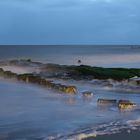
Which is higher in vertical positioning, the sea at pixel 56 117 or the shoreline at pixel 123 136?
the sea at pixel 56 117

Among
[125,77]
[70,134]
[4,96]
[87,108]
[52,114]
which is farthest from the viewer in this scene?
[125,77]

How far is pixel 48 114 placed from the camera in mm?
14961

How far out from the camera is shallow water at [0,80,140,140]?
12.3 metres

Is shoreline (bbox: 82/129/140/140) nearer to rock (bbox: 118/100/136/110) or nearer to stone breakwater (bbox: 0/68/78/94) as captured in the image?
rock (bbox: 118/100/136/110)

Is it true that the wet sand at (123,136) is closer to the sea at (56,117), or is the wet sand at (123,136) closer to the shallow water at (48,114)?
the sea at (56,117)

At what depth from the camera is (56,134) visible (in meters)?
11.9

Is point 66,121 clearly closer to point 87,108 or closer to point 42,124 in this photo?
point 42,124

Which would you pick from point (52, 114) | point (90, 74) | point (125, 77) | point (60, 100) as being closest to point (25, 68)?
point (90, 74)

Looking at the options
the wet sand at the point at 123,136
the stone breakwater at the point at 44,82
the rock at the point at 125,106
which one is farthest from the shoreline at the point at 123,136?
the stone breakwater at the point at 44,82

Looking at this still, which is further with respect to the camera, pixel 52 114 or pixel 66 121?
pixel 52 114

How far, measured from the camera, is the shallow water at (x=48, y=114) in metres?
12.3

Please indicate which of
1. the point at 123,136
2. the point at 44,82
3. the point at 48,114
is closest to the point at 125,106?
the point at 48,114

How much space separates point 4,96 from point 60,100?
274cm

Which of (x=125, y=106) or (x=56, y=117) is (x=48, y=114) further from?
(x=125, y=106)
